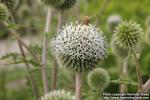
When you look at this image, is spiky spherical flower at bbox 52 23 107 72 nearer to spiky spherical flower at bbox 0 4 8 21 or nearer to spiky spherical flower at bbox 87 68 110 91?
spiky spherical flower at bbox 87 68 110 91

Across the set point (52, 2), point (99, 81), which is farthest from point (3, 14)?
point (99, 81)

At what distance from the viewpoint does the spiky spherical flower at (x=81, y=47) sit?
2.48m

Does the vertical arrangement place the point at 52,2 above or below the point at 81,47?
above

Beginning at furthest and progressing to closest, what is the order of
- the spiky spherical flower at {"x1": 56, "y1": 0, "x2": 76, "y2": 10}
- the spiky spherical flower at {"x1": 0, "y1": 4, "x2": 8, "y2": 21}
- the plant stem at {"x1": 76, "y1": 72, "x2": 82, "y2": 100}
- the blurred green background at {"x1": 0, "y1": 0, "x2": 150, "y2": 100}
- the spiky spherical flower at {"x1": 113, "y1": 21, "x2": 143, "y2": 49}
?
the spiky spherical flower at {"x1": 56, "y1": 0, "x2": 76, "y2": 10}
the blurred green background at {"x1": 0, "y1": 0, "x2": 150, "y2": 100}
the spiky spherical flower at {"x1": 0, "y1": 4, "x2": 8, "y2": 21}
the spiky spherical flower at {"x1": 113, "y1": 21, "x2": 143, "y2": 49}
the plant stem at {"x1": 76, "y1": 72, "x2": 82, "y2": 100}

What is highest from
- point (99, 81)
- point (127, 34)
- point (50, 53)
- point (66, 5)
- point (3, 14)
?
point (66, 5)

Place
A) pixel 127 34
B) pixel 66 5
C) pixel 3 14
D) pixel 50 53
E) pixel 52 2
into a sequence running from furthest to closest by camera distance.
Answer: pixel 50 53, pixel 66 5, pixel 52 2, pixel 3 14, pixel 127 34

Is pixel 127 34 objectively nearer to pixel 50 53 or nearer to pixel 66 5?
pixel 66 5

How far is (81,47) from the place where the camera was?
248 centimetres

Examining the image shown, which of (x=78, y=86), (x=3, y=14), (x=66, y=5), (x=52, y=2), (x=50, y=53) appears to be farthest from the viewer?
(x=50, y=53)

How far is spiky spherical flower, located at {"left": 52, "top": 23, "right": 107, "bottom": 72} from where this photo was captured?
8.13 feet

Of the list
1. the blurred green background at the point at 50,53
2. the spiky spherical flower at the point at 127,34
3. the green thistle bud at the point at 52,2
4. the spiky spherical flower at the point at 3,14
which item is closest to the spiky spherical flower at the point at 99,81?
the blurred green background at the point at 50,53

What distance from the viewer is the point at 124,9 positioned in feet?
31.5

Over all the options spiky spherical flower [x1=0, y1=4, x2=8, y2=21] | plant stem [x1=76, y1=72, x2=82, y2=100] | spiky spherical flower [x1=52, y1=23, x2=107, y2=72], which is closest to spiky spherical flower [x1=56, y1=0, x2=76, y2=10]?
spiky spherical flower [x1=0, y1=4, x2=8, y2=21]

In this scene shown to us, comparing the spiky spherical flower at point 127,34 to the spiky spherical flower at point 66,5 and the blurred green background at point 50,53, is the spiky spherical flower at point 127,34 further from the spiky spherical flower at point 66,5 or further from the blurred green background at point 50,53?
the spiky spherical flower at point 66,5
